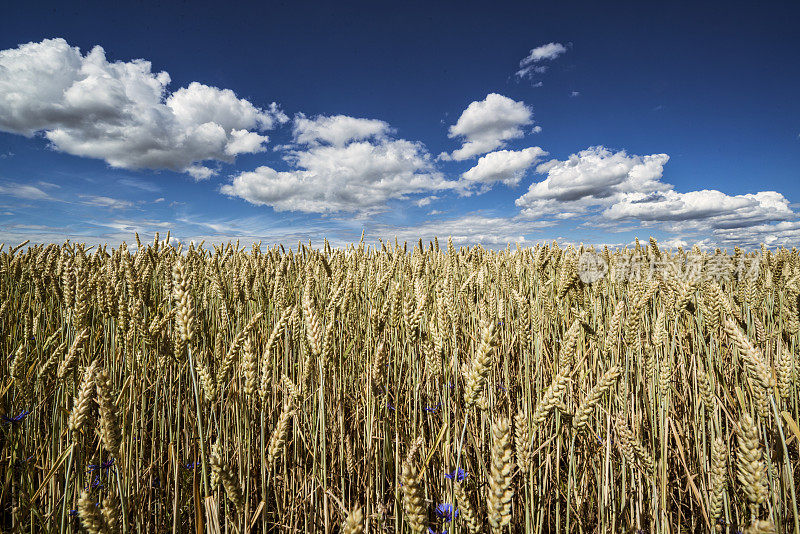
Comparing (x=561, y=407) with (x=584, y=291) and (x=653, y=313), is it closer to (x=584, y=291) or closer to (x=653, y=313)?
(x=584, y=291)

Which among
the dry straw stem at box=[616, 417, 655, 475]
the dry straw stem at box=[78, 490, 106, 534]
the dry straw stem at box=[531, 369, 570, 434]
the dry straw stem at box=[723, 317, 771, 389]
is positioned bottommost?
the dry straw stem at box=[616, 417, 655, 475]

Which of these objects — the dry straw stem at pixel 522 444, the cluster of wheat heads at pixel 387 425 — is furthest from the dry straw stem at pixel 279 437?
the dry straw stem at pixel 522 444

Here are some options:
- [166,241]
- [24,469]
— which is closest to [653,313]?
[24,469]

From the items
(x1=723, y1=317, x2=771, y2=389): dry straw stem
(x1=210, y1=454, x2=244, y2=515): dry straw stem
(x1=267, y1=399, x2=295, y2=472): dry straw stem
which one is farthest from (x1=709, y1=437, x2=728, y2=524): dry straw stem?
(x1=210, y1=454, x2=244, y2=515): dry straw stem

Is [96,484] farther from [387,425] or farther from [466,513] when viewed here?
[466,513]

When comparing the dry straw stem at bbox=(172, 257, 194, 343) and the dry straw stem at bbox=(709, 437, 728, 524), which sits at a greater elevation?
Answer: the dry straw stem at bbox=(172, 257, 194, 343)

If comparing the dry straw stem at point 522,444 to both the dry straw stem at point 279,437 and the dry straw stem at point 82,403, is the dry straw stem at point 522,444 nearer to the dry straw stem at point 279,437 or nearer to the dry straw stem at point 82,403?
the dry straw stem at point 279,437

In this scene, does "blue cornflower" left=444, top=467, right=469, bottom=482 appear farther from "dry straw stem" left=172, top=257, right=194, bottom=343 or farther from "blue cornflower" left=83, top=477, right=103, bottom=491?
"blue cornflower" left=83, top=477, right=103, bottom=491

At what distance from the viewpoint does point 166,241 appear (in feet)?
13.1

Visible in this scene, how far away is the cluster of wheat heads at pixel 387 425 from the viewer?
97 cm

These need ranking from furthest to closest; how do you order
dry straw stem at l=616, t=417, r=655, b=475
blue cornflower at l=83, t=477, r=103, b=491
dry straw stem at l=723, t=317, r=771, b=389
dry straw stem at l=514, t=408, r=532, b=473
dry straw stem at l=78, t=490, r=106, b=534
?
blue cornflower at l=83, t=477, r=103, b=491, dry straw stem at l=616, t=417, r=655, b=475, dry straw stem at l=514, t=408, r=532, b=473, dry straw stem at l=723, t=317, r=771, b=389, dry straw stem at l=78, t=490, r=106, b=534

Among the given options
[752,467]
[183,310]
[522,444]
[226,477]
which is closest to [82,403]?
[183,310]

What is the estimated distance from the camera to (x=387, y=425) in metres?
1.45

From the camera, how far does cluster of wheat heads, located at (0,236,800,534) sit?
38.1 inches
